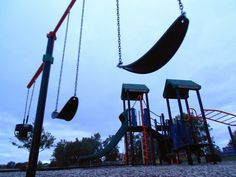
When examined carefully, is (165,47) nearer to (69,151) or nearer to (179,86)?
(179,86)

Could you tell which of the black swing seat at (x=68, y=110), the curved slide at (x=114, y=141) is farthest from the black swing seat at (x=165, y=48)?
the curved slide at (x=114, y=141)

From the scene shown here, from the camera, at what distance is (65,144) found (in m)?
35.0

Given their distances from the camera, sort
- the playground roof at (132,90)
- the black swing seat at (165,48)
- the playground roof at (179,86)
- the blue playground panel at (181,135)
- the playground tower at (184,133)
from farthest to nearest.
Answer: the playground roof at (132,90), the playground roof at (179,86), the blue playground panel at (181,135), the playground tower at (184,133), the black swing seat at (165,48)

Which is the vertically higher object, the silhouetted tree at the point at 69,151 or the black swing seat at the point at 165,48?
the silhouetted tree at the point at 69,151

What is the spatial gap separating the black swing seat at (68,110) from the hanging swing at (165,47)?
197 centimetres

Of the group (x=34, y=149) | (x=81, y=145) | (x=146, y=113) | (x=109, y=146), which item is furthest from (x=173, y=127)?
(x=81, y=145)

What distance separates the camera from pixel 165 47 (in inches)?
130

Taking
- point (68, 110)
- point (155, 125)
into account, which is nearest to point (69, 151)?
point (155, 125)

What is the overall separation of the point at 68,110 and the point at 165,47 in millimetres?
3046

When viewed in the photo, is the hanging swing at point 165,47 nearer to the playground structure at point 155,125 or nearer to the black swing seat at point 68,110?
the black swing seat at point 68,110

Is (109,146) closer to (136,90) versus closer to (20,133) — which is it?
(136,90)

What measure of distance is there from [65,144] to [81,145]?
2.89m

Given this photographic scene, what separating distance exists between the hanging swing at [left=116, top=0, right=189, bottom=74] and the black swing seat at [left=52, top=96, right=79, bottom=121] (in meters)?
1.97

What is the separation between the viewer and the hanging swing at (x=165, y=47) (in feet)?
10.2
